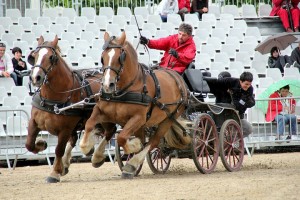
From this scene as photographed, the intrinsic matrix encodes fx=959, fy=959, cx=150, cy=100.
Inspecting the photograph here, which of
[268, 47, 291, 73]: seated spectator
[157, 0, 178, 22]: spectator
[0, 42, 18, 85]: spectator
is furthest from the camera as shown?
[157, 0, 178, 22]: spectator

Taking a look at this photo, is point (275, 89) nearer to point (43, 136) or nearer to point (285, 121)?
point (285, 121)

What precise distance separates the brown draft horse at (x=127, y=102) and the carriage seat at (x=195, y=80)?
2.70 ft

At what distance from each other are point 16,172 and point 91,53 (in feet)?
19.5

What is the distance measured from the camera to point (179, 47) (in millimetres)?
14820

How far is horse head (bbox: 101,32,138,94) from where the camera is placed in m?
12.6

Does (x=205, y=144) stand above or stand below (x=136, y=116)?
below

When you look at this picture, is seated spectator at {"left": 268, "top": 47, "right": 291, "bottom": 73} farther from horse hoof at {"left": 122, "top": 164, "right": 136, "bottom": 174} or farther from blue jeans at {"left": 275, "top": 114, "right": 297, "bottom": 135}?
horse hoof at {"left": 122, "top": 164, "right": 136, "bottom": 174}

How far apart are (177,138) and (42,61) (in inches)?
96.1

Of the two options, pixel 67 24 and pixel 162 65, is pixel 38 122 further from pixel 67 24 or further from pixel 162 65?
pixel 67 24

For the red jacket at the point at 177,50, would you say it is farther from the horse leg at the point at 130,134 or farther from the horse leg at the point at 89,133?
the horse leg at the point at 89,133

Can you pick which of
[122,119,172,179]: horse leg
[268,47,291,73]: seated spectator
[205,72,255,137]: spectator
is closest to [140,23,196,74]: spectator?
[205,72,255,137]: spectator

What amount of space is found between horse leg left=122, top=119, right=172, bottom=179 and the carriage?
0.24 m

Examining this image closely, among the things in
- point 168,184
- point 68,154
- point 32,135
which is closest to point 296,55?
point 68,154

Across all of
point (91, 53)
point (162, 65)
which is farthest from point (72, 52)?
point (162, 65)
